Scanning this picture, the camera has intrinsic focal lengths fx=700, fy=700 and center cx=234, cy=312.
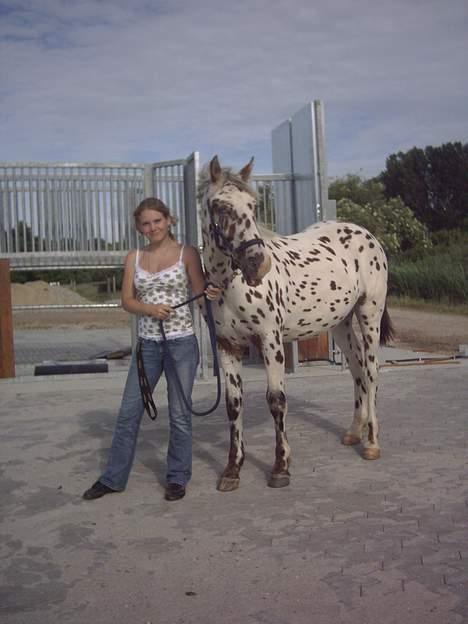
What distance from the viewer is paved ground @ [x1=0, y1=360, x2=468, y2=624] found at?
2.98m

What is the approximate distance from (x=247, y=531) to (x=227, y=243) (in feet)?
5.51

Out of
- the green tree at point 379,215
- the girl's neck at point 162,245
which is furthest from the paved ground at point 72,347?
the green tree at point 379,215

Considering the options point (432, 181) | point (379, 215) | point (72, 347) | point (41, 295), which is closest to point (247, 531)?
point (72, 347)

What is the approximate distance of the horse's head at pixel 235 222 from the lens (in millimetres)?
4141

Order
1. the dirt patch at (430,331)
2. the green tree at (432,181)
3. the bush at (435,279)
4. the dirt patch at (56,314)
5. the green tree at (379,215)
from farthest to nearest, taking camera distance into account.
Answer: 1. the green tree at (432,181)
2. the green tree at (379,215)
3. the bush at (435,279)
4. the dirt patch at (56,314)
5. the dirt patch at (430,331)

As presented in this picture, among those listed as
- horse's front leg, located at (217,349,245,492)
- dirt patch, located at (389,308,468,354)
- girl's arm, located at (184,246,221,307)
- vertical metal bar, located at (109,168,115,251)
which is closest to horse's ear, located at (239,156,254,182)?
girl's arm, located at (184,246,221,307)

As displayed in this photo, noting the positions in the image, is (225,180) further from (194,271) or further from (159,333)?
(159,333)

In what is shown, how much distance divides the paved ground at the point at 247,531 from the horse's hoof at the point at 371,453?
0.06 m

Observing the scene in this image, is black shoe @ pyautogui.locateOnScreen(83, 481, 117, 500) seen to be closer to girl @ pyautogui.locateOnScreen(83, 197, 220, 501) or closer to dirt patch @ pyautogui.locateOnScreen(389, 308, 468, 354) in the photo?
girl @ pyautogui.locateOnScreen(83, 197, 220, 501)

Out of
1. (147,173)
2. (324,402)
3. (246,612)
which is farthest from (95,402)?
(246,612)

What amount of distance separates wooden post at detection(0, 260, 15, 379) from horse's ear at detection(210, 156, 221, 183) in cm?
499

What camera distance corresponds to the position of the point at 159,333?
14.9 feet

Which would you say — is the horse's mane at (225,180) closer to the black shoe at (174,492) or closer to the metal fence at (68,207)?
the black shoe at (174,492)

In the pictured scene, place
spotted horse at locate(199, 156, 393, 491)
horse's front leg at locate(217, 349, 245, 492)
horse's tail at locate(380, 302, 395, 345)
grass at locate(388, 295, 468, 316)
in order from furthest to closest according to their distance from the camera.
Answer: grass at locate(388, 295, 468, 316), horse's tail at locate(380, 302, 395, 345), horse's front leg at locate(217, 349, 245, 492), spotted horse at locate(199, 156, 393, 491)
